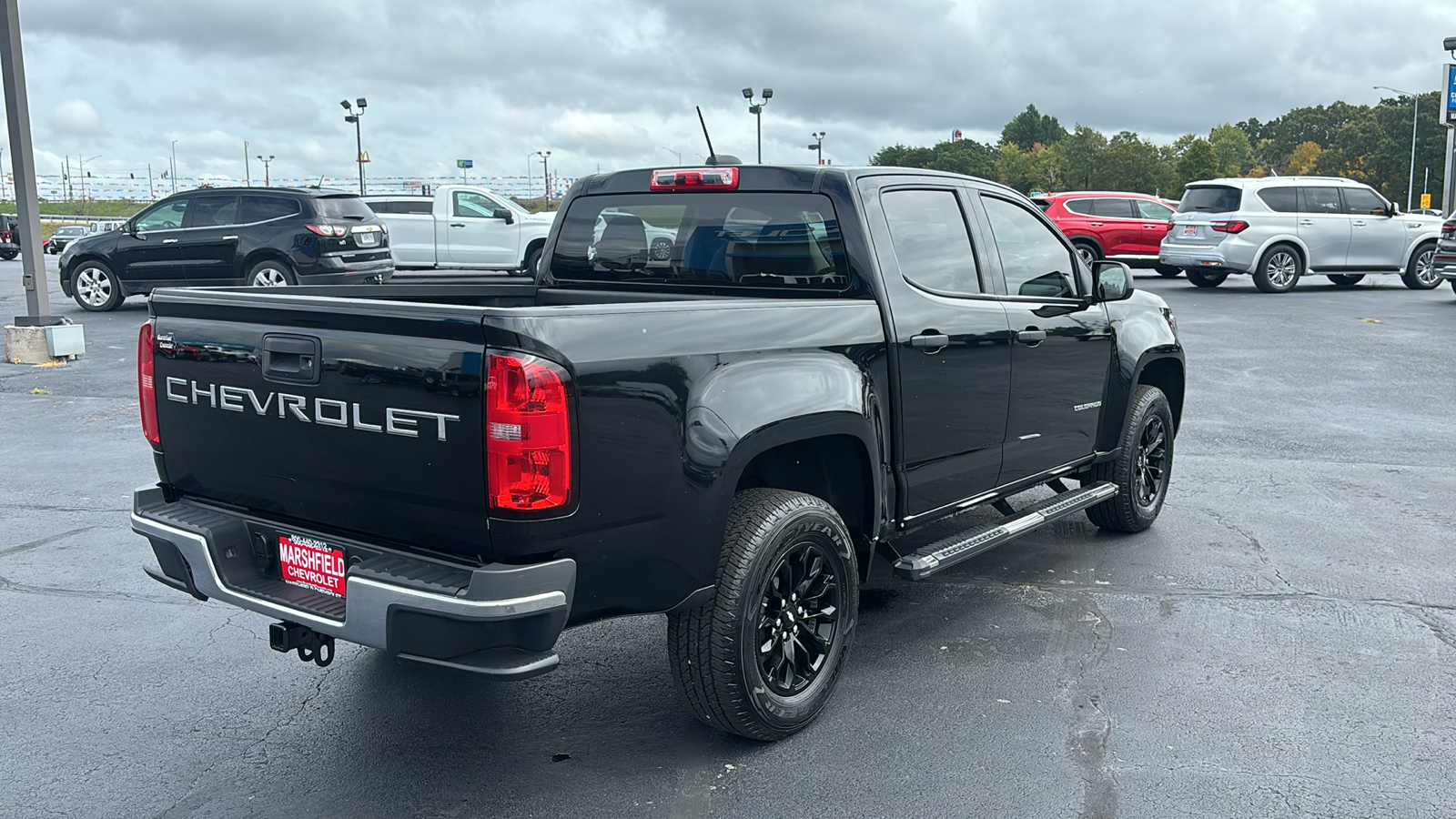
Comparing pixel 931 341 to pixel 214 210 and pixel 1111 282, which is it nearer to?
pixel 1111 282

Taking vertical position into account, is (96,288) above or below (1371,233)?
below

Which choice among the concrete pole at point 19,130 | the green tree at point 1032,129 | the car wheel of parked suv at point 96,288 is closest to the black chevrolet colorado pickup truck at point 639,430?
the concrete pole at point 19,130

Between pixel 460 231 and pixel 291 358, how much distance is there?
19.0m

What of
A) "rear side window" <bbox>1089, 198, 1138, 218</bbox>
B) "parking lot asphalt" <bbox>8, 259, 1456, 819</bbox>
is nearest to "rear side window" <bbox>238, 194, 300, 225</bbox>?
"parking lot asphalt" <bbox>8, 259, 1456, 819</bbox>

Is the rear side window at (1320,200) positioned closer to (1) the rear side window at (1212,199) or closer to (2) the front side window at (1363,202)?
(2) the front side window at (1363,202)

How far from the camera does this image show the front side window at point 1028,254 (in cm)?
521

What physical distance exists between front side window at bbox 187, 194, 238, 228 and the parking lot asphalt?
446 inches

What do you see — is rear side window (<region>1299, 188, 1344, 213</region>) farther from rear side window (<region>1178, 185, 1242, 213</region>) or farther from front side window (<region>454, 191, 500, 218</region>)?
front side window (<region>454, 191, 500, 218</region>)

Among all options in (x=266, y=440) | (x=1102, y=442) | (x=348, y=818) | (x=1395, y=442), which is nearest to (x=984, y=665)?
(x=1102, y=442)

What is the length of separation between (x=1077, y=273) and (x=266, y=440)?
12.4ft

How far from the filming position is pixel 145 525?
12.4 feet

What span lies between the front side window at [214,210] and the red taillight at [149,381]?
46.4 feet

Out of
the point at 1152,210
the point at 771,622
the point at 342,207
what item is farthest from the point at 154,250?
the point at 1152,210

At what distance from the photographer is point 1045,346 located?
5.23 metres
